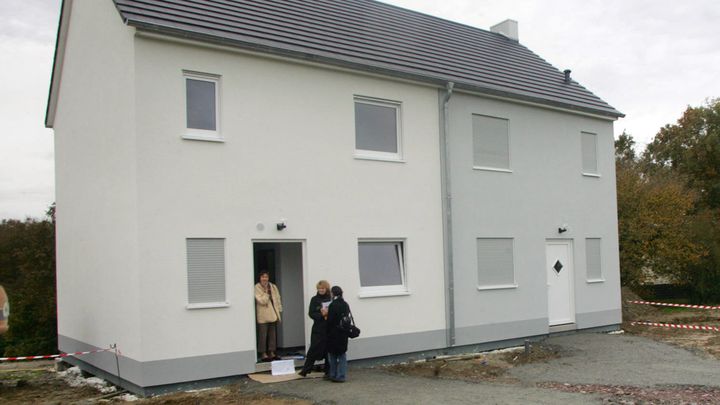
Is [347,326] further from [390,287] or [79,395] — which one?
[79,395]

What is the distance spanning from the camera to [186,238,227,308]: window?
11.4m

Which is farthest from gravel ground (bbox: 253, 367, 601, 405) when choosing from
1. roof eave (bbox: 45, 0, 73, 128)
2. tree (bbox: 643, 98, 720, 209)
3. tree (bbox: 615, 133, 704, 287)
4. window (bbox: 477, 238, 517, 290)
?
tree (bbox: 643, 98, 720, 209)

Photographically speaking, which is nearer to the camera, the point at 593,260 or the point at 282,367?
the point at 282,367

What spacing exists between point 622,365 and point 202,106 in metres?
9.09

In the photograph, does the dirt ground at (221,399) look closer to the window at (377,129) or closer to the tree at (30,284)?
the window at (377,129)

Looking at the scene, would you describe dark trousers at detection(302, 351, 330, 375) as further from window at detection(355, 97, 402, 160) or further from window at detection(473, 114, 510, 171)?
window at detection(473, 114, 510, 171)

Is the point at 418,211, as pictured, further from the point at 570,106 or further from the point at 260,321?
the point at 570,106

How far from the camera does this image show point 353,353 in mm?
13031

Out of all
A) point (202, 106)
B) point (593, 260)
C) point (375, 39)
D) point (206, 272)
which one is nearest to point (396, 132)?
point (375, 39)

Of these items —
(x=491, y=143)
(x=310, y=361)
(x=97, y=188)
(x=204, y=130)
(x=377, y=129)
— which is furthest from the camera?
(x=491, y=143)

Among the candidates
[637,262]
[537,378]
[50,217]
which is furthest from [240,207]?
[50,217]

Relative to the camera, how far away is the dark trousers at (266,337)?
1223 cm

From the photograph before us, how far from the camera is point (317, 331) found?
11852 mm

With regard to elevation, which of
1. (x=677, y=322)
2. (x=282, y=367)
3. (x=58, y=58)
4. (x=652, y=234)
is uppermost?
(x=58, y=58)
